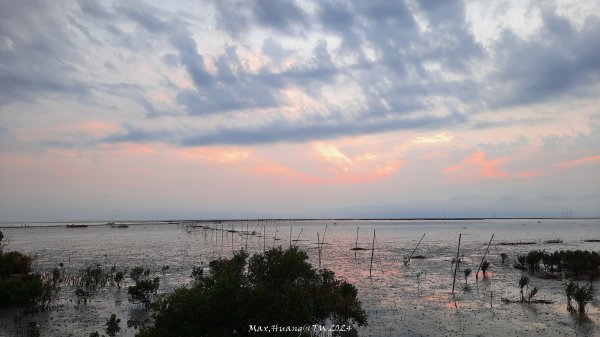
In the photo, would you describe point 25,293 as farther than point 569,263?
No

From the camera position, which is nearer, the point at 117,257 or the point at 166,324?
the point at 166,324

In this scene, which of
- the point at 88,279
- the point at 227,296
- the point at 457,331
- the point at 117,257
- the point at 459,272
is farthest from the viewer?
the point at 117,257

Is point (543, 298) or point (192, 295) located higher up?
point (192, 295)

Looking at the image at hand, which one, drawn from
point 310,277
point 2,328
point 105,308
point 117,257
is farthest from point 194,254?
point 310,277

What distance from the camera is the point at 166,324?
1162cm

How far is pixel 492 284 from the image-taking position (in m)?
34.0

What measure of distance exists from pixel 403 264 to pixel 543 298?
18.9 meters

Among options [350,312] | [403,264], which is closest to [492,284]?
[403,264]

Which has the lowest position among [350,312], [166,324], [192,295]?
[350,312]

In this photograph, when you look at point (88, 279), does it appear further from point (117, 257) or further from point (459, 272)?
point (459, 272)

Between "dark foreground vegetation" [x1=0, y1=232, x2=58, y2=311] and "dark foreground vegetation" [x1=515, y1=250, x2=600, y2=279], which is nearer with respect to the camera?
"dark foreground vegetation" [x1=0, y1=232, x2=58, y2=311]

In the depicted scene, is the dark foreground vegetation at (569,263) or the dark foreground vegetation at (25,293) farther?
the dark foreground vegetation at (569,263)

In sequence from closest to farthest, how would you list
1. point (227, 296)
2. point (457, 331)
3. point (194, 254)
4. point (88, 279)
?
point (227, 296), point (457, 331), point (88, 279), point (194, 254)

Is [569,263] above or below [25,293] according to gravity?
above
